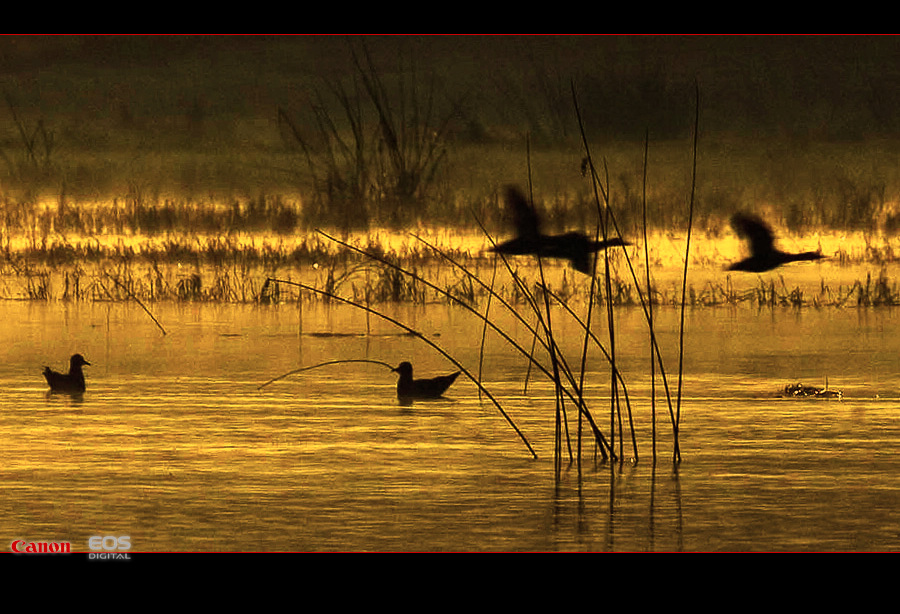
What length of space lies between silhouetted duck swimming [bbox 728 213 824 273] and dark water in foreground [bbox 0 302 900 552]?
2008 mm

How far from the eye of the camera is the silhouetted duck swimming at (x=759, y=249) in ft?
43.9

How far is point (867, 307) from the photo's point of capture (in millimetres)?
14266

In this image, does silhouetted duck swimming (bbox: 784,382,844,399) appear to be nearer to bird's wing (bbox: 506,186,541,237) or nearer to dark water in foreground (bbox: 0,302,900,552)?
dark water in foreground (bbox: 0,302,900,552)

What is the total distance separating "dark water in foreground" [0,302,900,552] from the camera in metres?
5.75

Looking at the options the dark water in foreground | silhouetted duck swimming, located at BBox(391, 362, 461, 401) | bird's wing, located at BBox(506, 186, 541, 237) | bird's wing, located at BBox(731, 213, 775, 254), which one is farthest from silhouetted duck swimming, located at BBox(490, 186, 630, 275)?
silhouetted duck swimming, located at BBox(391, 362, 461, 401)

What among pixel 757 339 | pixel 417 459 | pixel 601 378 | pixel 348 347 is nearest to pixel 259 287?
pixel 348 347

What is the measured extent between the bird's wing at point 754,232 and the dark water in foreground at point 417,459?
6.59ft

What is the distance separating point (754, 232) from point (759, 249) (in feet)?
0.97

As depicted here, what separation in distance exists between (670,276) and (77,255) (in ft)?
17.1

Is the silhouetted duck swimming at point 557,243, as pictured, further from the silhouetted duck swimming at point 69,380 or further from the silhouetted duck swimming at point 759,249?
the silhouetted duck swimming at point 69,380

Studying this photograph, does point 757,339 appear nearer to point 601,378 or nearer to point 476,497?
point 601,378

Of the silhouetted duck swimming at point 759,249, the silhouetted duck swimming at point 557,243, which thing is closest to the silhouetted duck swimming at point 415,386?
the silhouetted duck swimming at point 557,243

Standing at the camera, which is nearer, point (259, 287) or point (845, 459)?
point (845, 459)

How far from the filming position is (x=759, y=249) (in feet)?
43.7
